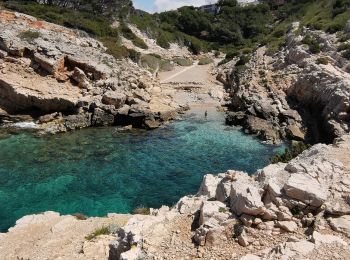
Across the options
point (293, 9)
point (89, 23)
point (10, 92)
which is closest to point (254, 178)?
point (10, 92)

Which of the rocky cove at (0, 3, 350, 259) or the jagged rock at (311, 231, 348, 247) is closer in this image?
the jagged rock at (311, 231, 348, 247)

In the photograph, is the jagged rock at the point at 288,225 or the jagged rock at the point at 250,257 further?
the jagged rock at the point at 288,225

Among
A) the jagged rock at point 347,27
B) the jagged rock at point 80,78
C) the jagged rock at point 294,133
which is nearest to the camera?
the jagged rock at point 294,133

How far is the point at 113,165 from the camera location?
3047 centimetres

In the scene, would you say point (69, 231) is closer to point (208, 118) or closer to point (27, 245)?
point (27, 245)

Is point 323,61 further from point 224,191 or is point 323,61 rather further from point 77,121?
point 224,191

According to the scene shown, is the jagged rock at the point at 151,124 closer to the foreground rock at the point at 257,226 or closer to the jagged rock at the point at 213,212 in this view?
the foreground rock at the point at 257,226

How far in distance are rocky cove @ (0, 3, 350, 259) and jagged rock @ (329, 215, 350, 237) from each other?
0.05 metres

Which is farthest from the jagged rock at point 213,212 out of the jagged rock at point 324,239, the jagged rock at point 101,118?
the jagged rock at point 101,118

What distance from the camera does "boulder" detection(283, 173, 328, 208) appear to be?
478 inches

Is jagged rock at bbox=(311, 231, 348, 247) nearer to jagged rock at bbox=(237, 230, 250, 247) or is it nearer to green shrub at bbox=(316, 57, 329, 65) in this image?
jagged rock at bbox=(237, 230, 250, 247)

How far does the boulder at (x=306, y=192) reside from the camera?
39.8 feet

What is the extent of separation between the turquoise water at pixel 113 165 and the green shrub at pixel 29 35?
14624 millimetres

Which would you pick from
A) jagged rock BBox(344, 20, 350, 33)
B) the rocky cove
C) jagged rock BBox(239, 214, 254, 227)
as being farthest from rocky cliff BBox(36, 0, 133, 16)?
jagged rock BBox(239, 214, 254, 227)
